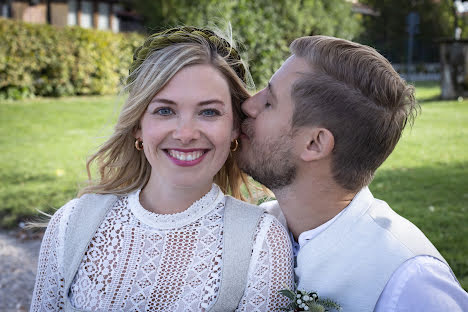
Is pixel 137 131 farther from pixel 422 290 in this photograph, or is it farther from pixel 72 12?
pixel 72 12

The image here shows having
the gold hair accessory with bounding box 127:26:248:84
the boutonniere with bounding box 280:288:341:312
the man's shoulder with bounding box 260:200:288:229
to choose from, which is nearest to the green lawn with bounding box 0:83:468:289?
the gold hair accessory with bounding box 127:26:248:84

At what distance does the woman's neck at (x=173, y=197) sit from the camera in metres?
2.39

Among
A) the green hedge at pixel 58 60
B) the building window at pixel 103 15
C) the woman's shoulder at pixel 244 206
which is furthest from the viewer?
the building window at pixel 103 15

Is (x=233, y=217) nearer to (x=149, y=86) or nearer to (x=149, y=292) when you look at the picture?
(x=149, y=292)

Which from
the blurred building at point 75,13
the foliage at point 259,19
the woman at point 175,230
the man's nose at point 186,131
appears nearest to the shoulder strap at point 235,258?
the woman at point 175,230

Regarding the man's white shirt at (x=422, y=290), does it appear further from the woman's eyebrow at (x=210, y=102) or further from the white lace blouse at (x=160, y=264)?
the woman's eyebrow at (x=210, y=102)

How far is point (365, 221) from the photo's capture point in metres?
2.19

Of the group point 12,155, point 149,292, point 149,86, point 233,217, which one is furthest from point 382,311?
point 12,155

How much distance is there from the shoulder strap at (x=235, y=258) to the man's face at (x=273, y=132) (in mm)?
308

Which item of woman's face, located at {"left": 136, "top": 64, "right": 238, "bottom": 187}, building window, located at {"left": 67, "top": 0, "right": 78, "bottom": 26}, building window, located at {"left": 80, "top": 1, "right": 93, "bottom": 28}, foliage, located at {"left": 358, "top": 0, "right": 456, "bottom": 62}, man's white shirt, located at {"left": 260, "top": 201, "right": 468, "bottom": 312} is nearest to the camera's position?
man's white shirt, located at {"left": 260, "top": 201, "right": 468, "bottom": 312}

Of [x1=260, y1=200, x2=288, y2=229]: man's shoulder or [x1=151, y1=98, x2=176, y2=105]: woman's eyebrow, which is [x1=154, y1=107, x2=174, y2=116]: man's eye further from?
[x1=260, y1=200, x2=288, y2=229]: man's shoulder

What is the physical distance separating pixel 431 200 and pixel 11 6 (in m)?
22.5

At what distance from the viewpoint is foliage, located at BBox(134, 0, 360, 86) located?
1570 centimetres

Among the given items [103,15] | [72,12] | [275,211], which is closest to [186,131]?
[275,211]
